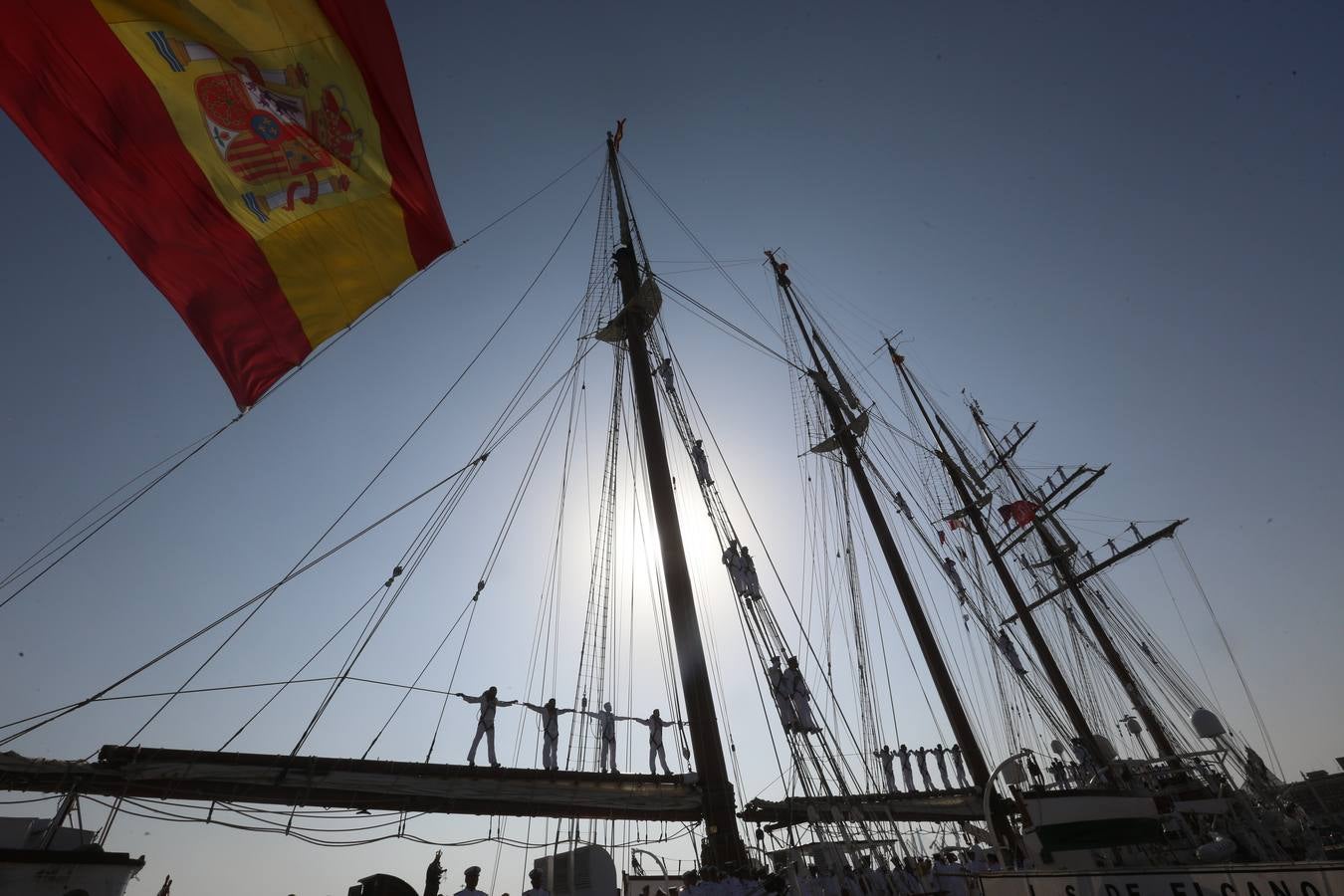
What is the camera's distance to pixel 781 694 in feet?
33.1

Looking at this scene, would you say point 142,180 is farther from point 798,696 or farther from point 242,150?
point 798,696

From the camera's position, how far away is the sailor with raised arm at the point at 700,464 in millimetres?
13029

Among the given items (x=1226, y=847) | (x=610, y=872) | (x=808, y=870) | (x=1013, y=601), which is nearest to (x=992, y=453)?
(x=1013, y=601)

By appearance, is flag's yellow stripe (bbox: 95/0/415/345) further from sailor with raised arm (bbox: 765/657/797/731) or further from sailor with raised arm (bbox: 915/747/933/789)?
sailor with raised arm (bbox: 915/747/933/789)

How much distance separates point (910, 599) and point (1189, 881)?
1236 cm

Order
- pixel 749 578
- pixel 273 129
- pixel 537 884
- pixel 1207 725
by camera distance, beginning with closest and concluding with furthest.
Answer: pixel 273 129
pixel 537 884
pixel 749 578
pixel 1207 725

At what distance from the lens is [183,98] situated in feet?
14.6

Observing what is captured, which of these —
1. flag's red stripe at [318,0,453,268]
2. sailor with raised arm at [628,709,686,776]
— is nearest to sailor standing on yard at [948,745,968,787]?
sailor with raised arm at [628,709,686,776]

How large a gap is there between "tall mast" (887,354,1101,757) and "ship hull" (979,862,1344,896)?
15140 millimetres

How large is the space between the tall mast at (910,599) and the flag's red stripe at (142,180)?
47.3ft

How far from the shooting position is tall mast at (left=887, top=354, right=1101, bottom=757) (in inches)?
862

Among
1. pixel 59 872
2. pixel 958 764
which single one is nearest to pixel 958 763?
pixel 958 764

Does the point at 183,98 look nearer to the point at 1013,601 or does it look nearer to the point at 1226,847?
the point at 1226,847

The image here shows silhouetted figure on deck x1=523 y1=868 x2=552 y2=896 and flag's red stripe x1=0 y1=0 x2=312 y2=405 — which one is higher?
flag's red stripe x1=0 y1=0 x2=312 y2=405
